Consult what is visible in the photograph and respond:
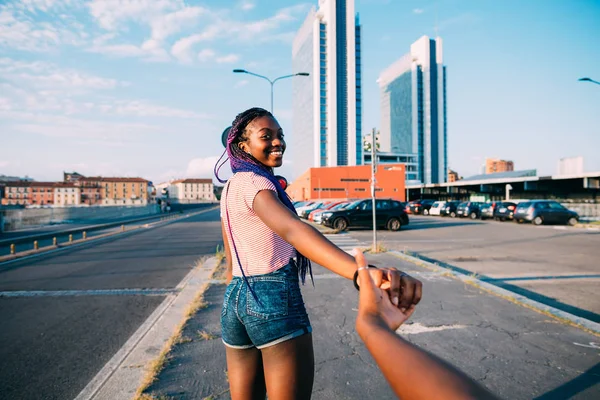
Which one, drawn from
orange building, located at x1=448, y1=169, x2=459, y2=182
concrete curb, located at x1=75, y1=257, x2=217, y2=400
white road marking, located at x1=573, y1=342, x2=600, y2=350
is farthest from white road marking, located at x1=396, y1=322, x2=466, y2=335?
orange building, located at x1=448, y1=169, x2=459, y2=182

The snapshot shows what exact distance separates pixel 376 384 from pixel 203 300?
133 inches

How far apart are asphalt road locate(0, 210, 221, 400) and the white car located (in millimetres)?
27685

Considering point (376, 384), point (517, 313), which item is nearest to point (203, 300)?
point (376, 384)

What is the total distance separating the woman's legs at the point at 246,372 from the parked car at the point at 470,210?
101ft

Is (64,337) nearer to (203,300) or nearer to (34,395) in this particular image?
(34,395)

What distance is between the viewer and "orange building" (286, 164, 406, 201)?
71250 millimetres

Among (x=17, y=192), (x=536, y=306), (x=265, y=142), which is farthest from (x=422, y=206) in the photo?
(x=17, y=192)

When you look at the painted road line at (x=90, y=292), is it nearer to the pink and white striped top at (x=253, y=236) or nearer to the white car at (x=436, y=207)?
the pink and white striped top at (x=253, y=236)

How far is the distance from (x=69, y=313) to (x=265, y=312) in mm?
5235

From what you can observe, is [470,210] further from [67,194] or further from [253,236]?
[67,194]

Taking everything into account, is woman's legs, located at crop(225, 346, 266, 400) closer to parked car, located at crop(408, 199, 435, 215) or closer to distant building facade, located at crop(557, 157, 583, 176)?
parked car, located at crop(408, 199, 435, 215)

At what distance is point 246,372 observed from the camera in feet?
5.64

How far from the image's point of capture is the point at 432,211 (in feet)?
116

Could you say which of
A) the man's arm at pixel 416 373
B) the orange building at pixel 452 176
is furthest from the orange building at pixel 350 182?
the orange building at pixel 452 176
